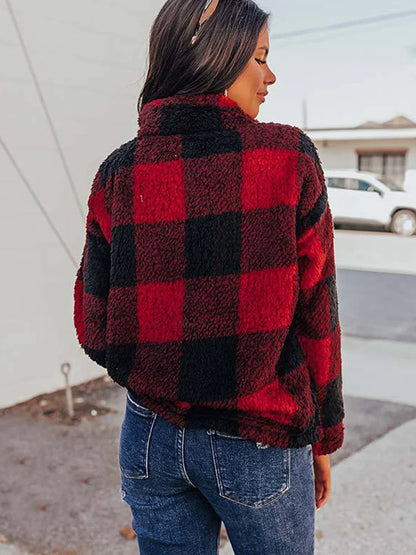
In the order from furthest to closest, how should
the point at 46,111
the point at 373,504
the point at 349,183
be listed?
the point at 349,183 → the point at 46,111 → the point at 373,504

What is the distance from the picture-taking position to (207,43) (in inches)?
48.7

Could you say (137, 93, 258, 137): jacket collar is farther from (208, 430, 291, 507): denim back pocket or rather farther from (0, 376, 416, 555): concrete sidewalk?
(0, 376, 416, 555): concrete sidewalk

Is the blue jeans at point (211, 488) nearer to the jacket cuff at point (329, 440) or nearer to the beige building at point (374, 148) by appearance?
the jacket cuff at point (329, 440)

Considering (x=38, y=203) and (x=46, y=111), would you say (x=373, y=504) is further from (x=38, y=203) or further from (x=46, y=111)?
(x=46, y=111)

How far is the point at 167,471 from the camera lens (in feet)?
4.26

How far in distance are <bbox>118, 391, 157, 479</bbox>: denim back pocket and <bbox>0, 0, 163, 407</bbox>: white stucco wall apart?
2.94 meters

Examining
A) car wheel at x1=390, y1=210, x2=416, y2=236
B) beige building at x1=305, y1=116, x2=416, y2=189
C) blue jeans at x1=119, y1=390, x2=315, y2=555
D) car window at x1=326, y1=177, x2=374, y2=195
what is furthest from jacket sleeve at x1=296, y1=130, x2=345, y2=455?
beige building at x1=305, y1=116, x2=416, y2=189

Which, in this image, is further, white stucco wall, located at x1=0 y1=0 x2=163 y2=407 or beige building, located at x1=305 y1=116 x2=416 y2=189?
beige building, located at x1=305 y1=116 x2=416 y2=189

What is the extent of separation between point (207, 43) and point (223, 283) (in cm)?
46

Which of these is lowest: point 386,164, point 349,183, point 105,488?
point 105,488

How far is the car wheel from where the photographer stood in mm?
18609

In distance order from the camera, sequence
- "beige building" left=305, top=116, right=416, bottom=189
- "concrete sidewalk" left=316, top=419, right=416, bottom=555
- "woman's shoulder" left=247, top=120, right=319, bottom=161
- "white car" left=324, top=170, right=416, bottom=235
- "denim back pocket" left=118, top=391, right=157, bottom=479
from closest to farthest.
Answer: "woman's shoulder" left=247, top=120, right=319, bottom=161, "denim back pocket" left=118, top=391, right=157, bottom=479, "concrete sidewalk" left=316, top=419, right=416, bottom=555, "white car" left=324, top=170, right=416, bottom=235, "beige building" left=305, top=116, right=416, bottom=189

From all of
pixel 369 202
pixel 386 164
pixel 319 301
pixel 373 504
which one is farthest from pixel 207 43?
pixel 386 164

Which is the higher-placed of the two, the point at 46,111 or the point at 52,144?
the point at 46,111
